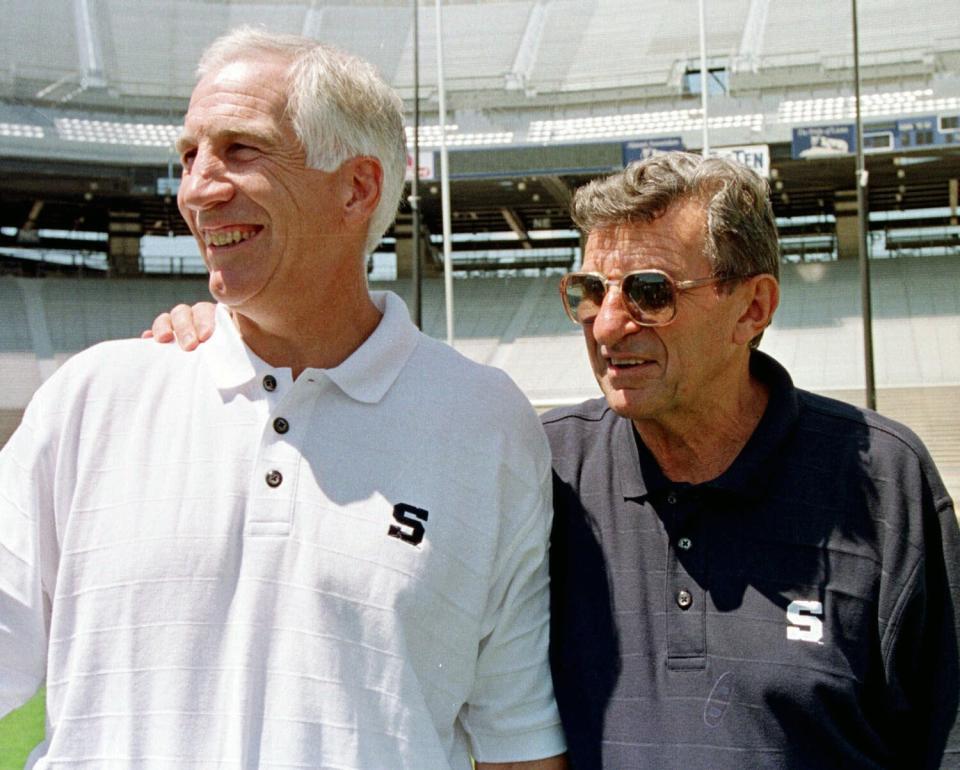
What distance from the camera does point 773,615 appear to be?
6.08 ft

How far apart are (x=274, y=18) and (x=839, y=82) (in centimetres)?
1479

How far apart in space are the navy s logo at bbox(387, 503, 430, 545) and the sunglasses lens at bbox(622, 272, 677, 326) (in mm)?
586

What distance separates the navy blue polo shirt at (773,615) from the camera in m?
1.81

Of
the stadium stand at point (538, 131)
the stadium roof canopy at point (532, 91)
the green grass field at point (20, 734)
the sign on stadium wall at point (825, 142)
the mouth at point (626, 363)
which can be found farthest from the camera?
the stadium roof canopy at point (532, 91)

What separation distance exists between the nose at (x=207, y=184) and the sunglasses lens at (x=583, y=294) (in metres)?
0.69

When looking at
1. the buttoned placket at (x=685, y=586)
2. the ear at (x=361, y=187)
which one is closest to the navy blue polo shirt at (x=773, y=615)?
the buttoned placket at (x=685, y=586)

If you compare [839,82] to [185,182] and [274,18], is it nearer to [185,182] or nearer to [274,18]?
[274,18]

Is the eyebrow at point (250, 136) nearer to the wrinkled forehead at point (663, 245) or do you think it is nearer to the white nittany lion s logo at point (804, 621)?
the wrinkled forehead at point (663, 245)

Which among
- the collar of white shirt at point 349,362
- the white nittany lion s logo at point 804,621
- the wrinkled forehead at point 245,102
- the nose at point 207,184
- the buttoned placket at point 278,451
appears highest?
the wrinkled forehead at point 245,102

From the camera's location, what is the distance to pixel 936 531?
1.87 meters

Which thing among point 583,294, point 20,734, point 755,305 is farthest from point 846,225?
point 583,294

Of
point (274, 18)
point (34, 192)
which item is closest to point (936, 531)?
point (34, 192)

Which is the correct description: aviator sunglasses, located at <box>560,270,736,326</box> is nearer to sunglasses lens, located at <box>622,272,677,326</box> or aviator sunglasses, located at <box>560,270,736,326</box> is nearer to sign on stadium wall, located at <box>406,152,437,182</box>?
sunglasses lens, located at <box>622,272,677,326</box>

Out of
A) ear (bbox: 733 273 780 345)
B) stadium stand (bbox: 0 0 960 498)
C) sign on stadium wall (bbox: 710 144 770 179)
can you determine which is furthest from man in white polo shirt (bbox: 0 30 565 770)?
sign on stadium wall (bbox: 710 144 770 179)
